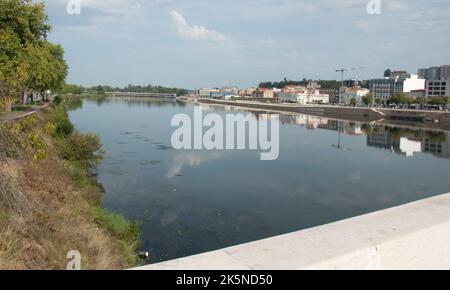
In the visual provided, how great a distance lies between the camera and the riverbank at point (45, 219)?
17.5 feet

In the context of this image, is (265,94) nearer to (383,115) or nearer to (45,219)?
(383,115)

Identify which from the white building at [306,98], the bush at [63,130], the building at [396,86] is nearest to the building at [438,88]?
the building at [396,86]

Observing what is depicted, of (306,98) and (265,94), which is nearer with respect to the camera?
(306,98)

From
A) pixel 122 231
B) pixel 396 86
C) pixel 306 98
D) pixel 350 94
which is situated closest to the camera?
pixel 122 231

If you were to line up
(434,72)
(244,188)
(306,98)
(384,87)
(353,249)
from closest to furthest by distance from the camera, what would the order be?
1. (353,249)
2. (244,188)
3. (384,87)
4. (306,98)
5. (434,72)

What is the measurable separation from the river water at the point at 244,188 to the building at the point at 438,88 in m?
85.4

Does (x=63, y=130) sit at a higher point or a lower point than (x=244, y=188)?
higher

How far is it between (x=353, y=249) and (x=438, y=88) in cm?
12141

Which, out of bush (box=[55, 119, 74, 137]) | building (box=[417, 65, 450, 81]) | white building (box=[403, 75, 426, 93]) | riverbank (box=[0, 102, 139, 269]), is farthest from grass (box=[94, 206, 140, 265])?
building (box=[417, 65, 450, 81])

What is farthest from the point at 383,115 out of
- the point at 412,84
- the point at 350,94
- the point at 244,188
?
the point at 244,188

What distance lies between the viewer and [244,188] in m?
17.7

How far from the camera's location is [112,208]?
13992mm
